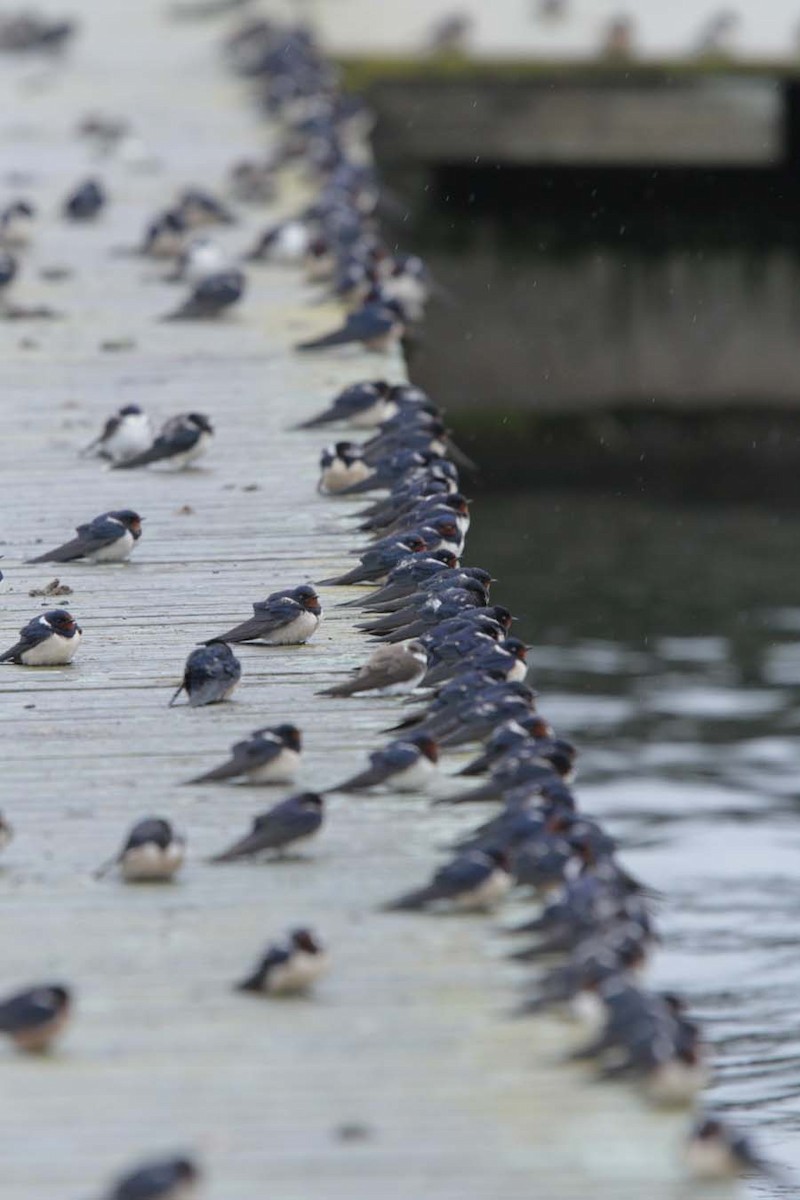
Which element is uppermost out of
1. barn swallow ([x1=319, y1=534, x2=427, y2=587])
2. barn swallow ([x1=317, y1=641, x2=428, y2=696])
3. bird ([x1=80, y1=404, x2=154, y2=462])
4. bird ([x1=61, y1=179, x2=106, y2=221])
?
barn swallow ([x1=317, y1=641, x2=428, y2=696])

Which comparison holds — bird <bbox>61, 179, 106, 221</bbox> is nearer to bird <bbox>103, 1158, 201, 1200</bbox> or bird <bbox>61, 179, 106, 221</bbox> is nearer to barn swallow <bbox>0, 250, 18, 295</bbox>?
barn swallow <bbox>0, 250, 18, 295</bbox>

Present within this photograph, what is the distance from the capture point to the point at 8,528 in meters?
13.9

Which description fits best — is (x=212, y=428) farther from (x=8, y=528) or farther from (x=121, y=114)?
(x=121, y=114)

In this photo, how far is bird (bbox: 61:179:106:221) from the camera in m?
24.0

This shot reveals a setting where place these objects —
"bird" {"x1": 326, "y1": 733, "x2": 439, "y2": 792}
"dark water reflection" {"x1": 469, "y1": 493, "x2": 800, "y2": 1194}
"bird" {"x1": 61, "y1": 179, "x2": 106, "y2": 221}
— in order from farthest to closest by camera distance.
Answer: "bird" {"x1": 61, "y1": 179, "x2": 106, "y2": 221}, "dark water reflection" {"x1": 469, "y1": 493, "x2": 800, "y2": 1194}, "bird" {"x1": 326, "y1": 733, "x2": 439, "y2": 792}

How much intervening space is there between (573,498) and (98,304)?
27.1ft

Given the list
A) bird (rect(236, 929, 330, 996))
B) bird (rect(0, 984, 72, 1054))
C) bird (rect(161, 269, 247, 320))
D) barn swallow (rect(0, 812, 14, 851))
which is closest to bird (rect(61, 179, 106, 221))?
bird (rect(161, 269, 247, 320))

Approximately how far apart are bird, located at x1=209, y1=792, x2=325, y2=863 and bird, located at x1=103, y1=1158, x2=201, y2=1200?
2539 mm

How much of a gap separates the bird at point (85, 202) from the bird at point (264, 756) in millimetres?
15290

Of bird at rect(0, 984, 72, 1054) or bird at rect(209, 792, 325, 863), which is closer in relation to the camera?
bird at rect(0, 984, 72, 1054)

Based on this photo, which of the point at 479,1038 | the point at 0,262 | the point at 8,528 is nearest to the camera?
the point at 479,1038

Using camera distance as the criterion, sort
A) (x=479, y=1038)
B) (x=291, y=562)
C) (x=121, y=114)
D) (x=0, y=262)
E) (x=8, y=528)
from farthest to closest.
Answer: (x=121, y=114)
(x=0, y=262)
(x=8, y=528)
(x=291, y=562)
(x=479, y=1038)

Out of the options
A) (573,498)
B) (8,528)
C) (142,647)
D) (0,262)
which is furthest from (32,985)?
(573,498)

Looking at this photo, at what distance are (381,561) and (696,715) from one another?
9309mm
